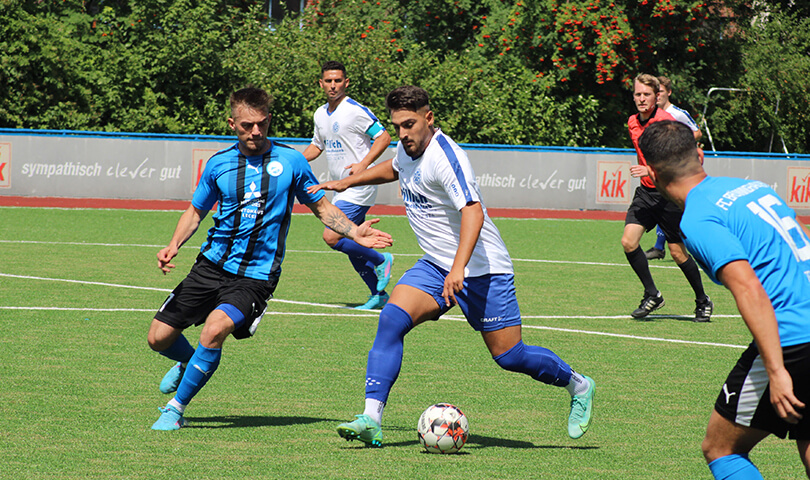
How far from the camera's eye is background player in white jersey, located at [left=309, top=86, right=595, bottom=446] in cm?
534

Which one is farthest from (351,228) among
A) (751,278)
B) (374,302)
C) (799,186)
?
(799,186)

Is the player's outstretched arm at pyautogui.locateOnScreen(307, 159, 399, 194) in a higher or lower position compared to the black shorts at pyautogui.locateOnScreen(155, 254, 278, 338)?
higher

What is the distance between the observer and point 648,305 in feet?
33.0

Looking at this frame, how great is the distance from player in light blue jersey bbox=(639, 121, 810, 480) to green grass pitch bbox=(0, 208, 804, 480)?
1292 millimetres

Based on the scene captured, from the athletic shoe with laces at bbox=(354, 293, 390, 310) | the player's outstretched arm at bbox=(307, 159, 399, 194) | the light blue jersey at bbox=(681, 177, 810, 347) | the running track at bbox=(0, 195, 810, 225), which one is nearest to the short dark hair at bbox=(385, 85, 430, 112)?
the player's outstretched arm at bbox=(307, 159, 399, 194)

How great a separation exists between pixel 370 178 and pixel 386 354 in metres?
1.34

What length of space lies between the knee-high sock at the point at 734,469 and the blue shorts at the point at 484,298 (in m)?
1.91

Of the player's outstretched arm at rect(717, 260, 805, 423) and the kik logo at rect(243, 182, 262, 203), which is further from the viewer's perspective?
the kik logo at rect(243, 182, 262, 203)

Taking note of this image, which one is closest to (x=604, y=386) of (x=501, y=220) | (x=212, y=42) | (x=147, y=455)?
(x=147, y=455)

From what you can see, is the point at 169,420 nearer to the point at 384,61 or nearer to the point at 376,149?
the point at 376,149

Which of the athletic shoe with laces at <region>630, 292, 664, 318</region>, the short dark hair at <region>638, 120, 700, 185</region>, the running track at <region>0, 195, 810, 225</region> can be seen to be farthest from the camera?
the running track at <region>0, 195, 810, 225</region>

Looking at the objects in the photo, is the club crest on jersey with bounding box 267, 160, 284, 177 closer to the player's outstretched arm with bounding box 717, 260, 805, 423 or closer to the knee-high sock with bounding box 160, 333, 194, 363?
the knee-high sock with bounding box 160, 333, 194, 363

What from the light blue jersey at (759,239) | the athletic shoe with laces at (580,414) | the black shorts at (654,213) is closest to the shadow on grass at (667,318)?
the black shorts at (654,213)

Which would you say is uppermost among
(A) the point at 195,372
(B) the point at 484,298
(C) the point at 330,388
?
(B) the point at 484,298
